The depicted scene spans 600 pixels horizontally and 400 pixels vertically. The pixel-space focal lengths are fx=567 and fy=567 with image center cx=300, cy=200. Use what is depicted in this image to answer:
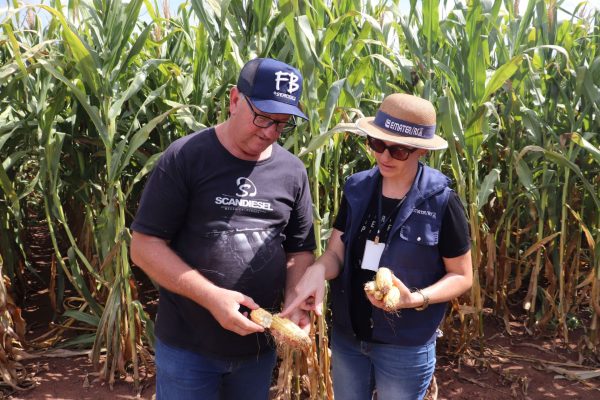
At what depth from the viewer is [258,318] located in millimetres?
1602

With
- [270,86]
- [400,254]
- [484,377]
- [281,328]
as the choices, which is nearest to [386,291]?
[400,254]

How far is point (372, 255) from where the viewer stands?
189 cm

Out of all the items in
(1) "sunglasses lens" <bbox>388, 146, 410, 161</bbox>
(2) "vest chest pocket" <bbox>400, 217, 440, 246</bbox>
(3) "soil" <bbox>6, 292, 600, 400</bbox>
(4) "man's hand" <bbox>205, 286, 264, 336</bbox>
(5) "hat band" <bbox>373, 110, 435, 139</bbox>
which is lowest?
(3) "soil" <bbox>6, 292, 600, 400</bbox>

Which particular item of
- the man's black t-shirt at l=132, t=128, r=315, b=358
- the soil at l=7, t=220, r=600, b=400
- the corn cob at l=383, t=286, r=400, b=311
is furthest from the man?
the soil at l=7, t=220, r=600, b=400

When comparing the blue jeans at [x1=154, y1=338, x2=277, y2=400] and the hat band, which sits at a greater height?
the hat band

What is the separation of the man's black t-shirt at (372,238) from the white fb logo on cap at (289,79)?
50 cm

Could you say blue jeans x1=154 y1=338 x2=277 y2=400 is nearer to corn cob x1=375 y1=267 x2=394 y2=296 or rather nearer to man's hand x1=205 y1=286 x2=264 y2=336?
man's hand x1=205 y1=286 x2=264 y2=336

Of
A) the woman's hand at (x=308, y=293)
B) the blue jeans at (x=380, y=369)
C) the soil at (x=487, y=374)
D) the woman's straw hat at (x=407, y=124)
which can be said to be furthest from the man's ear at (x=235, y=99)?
the soil at (x=487, y=374)

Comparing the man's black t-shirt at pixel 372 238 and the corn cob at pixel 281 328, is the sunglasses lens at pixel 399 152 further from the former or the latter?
the corn cob at pixel 281 328

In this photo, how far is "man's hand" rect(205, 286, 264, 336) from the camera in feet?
5.02

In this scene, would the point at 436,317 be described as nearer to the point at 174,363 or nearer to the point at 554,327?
the point at 174,363

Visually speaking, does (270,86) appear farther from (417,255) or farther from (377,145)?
(417,255)

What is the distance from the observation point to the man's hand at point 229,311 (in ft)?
5.02

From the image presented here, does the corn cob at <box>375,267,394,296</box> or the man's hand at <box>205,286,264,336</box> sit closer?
the man's hand at <box>205,286,264,336</box>
